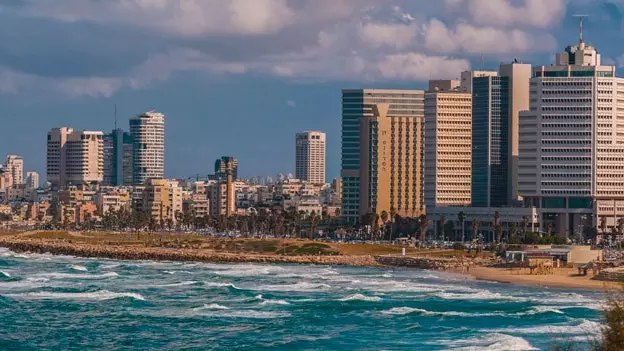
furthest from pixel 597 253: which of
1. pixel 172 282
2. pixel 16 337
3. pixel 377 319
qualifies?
pixel 16 337

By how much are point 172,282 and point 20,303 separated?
22377 millimetres

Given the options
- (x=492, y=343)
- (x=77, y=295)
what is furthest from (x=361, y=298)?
(x=492, y=343)

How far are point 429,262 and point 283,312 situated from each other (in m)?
55.5

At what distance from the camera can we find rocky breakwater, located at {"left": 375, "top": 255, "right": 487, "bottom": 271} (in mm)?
143625

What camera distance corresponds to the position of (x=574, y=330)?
7919 centimetres

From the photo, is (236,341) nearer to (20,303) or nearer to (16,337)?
(16,337)

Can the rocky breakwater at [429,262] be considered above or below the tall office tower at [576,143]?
below

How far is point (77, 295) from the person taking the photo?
351 feet

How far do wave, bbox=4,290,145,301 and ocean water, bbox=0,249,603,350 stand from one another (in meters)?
0.11

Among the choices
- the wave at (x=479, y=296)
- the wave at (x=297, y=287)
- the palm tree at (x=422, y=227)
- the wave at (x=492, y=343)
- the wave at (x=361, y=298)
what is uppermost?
the palm tree at (x=422, y=227)

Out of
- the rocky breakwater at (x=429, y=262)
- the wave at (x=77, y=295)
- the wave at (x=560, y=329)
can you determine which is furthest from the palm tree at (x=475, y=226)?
the wave at (x=560, y=329)

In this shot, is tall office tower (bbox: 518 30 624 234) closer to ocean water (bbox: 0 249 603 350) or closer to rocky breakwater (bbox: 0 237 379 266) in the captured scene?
rocky breakwater (bbox: 0 237 379 266)

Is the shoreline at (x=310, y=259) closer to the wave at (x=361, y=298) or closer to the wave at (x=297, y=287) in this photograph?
the wave at (x=297, y=287)

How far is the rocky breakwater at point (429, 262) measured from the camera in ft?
471
